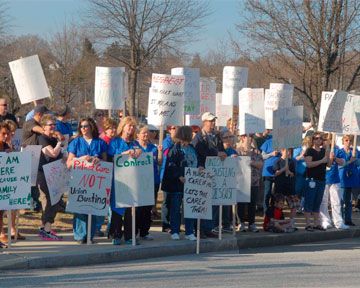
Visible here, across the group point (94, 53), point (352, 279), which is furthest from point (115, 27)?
point (352, 279)

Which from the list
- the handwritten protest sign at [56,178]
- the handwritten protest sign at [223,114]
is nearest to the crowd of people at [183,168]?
the handwritten protest sign at [56,178]

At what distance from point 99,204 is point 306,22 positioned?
1107cm

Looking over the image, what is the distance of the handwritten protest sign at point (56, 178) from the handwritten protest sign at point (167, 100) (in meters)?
2.60

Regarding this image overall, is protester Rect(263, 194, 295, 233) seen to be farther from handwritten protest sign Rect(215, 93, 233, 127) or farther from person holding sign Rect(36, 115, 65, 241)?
handwritten protest sign Rect(215, 93, 233, 127)

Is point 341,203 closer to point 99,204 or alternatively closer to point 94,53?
point 99,204

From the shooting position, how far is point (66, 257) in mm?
10148

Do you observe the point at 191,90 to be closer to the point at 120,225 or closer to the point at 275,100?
the point at 275,100

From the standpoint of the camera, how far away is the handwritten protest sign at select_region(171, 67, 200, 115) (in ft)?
50.1

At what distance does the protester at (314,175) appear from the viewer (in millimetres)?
13430

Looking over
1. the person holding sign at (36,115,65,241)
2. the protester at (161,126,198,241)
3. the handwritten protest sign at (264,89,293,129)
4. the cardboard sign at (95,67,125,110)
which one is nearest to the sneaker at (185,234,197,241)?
the protester at (161,126,198,241)

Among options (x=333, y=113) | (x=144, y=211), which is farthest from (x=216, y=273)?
(x=333, y=113)

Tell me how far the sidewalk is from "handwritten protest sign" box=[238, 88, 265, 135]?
2.59 m

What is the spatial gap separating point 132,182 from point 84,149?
34.6 inches

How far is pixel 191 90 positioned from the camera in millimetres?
15258
